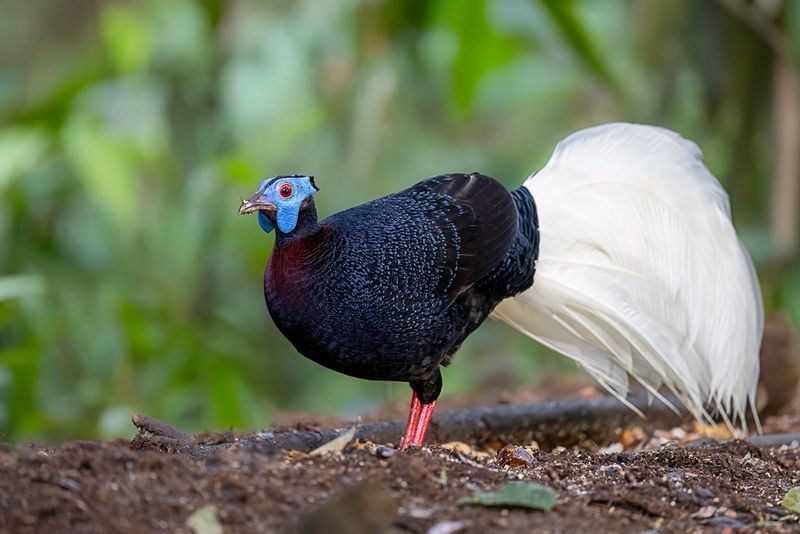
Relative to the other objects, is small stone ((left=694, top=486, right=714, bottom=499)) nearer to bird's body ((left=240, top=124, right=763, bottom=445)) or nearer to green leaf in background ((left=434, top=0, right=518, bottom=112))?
bird's body ((left=240, top=124, right=763, bottom=445))

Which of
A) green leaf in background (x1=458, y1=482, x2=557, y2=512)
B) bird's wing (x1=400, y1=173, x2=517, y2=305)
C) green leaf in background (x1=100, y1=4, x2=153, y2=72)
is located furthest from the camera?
green leaf in background (x1=100, y1=4, x2=153, y2=72)

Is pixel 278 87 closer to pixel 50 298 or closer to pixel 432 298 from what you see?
pixel 50 298

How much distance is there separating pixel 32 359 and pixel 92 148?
1.91 metres

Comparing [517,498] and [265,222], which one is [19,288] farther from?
[517,498]

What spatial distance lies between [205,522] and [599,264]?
107 inches

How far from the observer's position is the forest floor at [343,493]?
8.86 ft

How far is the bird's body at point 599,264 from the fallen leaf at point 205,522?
5.00 ft

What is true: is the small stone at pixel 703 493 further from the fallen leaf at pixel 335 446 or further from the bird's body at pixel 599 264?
the bird's body at pixel 599 264

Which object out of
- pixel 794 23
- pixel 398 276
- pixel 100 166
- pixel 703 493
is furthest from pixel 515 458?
pixel 100 166

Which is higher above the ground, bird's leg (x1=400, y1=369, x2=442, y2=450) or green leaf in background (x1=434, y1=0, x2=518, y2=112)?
green leaf in background (x1=434, y1=0, x2=518, y2=112)

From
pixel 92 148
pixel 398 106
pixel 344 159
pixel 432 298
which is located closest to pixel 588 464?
pixel 432 298

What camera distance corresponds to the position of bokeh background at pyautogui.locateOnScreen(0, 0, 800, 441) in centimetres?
738

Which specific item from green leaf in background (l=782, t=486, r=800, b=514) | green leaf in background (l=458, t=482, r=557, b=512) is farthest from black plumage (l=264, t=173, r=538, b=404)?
green leaf in background (l=782, t=486, r=800, b=514)

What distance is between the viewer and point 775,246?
301 inches
